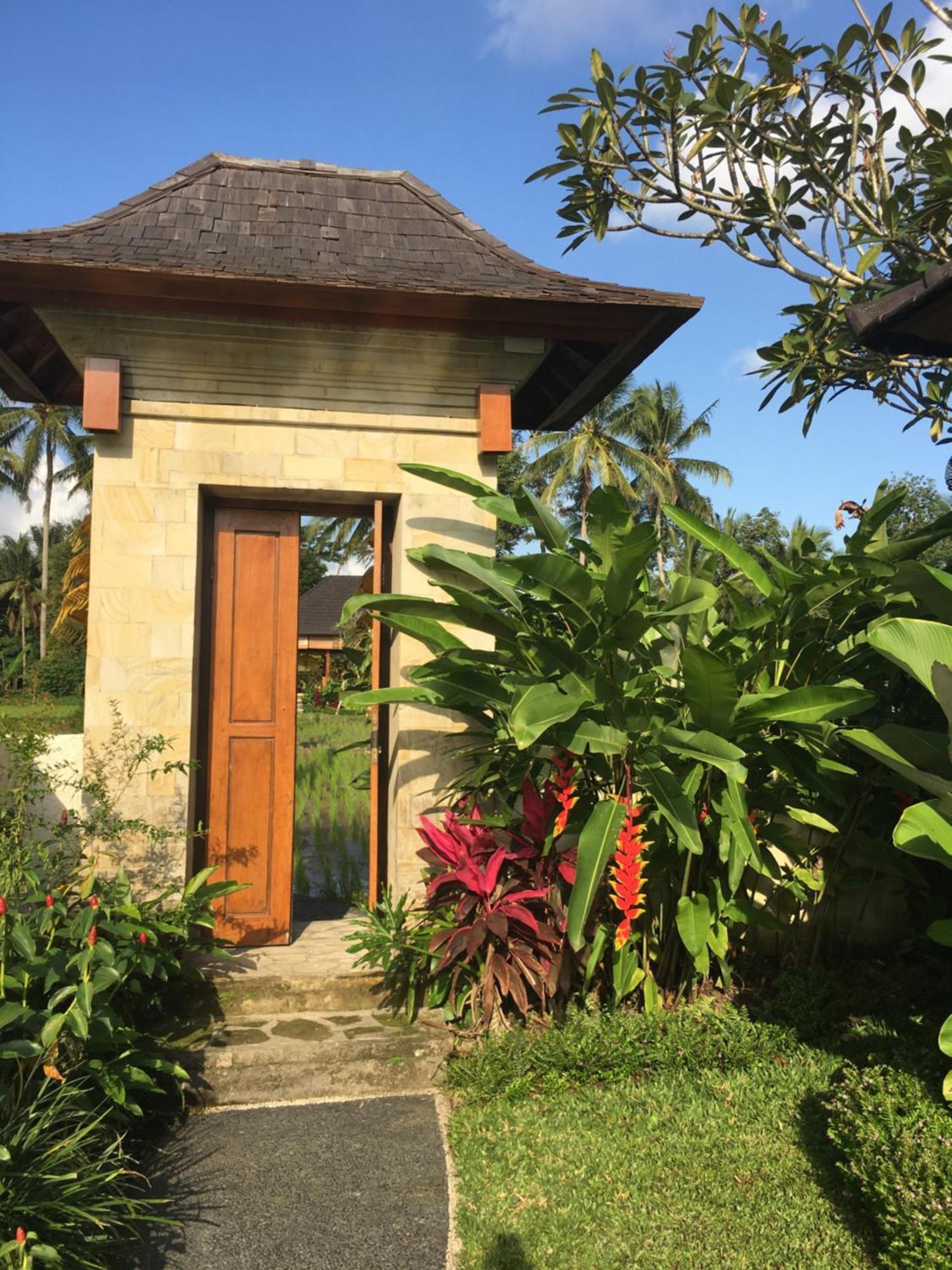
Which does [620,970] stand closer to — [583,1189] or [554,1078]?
[554,1078]

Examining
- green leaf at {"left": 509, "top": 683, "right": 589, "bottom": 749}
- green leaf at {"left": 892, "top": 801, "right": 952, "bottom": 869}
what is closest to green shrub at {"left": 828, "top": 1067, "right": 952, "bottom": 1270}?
green leaf at {"left": 892, "top": 801, "right": 952, "bottom": 869}

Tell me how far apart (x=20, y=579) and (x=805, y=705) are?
4989cm

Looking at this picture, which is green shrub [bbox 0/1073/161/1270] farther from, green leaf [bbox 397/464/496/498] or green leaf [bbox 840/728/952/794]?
green leaf [bbox 397/464/496/498]

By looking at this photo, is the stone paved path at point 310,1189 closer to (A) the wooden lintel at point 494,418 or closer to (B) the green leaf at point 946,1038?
(B) the green leaf at point 946,1038

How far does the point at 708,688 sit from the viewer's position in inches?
Answer: 156

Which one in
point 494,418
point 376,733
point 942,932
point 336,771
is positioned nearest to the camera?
point 942,932

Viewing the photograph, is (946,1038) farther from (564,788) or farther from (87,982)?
(87,982)

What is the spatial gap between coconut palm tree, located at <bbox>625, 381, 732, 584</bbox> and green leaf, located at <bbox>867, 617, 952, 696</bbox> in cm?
2984

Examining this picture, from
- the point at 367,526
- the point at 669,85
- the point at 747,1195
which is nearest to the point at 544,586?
the point at 747,1195

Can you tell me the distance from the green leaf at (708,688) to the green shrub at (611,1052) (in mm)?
1359

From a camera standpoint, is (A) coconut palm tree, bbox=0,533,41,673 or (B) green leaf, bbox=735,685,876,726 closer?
(B) green leaf, bbox=735,685,876,726

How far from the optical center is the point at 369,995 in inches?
198

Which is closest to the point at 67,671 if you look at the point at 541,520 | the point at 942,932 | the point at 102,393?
the point at 102,393

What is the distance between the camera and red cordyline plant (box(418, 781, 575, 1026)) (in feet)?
14.4
